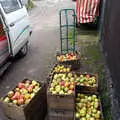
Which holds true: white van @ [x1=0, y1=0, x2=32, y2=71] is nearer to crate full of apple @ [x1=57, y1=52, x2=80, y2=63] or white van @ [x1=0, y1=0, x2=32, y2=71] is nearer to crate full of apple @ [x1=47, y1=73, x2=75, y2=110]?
crate full of apple @ [x1=57, y1=52, x2=80, y2=63]

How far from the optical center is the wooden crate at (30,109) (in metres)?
3.34

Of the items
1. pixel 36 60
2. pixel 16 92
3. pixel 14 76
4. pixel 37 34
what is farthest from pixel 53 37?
pixel 16 92

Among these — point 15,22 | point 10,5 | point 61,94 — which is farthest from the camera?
point 10,5

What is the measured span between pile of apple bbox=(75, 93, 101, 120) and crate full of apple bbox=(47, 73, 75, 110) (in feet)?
0.60

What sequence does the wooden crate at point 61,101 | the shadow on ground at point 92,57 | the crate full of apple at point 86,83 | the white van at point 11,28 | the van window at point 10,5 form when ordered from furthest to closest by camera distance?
the van window at point 10,5 < the white van at point 11,28 < the shadow on ground at point 92,57 < the crate full of apple at point 86,83 < the wooden crate at point 61,101

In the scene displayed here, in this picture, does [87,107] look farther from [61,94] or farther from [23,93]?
[23,93]

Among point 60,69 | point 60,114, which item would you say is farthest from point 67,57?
point 60,114

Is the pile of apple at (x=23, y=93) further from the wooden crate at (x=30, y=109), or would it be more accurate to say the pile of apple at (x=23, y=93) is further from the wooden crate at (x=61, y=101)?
the wooden crate at (x=61, y=101)

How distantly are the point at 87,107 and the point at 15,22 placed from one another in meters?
3.04

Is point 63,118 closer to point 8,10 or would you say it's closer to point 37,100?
point 37,100

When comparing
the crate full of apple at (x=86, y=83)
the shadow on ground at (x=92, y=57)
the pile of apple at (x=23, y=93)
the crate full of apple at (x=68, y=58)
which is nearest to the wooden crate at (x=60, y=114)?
the pile of apple at (x=23, y=93)

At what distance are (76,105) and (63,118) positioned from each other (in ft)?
0.99

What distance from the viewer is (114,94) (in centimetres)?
380

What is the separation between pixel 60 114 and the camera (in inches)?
138
